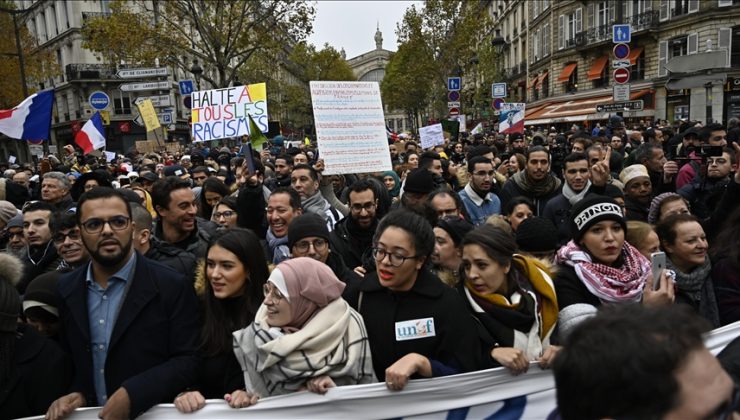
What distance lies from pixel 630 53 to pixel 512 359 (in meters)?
38.1

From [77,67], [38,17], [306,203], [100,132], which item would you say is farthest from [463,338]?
[38,17]

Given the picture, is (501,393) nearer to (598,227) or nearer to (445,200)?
(598,227)

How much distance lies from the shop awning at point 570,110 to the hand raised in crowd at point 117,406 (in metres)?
32.1

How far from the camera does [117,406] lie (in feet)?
7.68

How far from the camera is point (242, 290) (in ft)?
9.15

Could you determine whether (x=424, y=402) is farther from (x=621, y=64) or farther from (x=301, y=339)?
(x=621, y=64)

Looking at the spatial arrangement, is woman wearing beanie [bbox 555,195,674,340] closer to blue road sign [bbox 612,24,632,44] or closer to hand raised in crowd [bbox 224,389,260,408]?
hand raised in crowd [bbox 224,389,260,408]

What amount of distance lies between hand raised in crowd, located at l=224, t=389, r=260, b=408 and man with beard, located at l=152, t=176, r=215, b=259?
1.75 meters

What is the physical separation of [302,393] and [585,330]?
4.88 feet

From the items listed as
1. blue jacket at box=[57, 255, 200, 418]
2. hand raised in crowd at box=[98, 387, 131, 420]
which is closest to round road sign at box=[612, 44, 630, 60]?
blue jacket at box=[57, 255, 200, 418]

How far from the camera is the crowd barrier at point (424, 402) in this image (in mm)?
2395

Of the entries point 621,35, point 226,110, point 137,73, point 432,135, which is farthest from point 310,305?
point 137,73

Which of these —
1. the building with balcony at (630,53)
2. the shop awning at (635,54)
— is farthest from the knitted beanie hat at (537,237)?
the shop awning at (635,54)

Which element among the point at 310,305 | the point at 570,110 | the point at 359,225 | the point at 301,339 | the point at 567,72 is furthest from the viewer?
the point at 567,72
